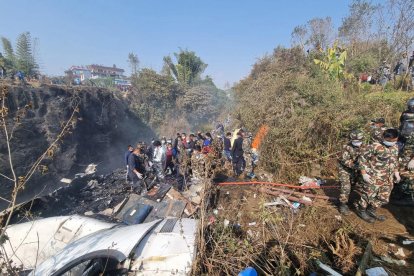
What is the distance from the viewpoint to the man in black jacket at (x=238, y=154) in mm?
6918

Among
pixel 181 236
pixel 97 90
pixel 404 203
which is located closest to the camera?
pixel 181 236

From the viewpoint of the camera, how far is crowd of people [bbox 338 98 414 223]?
3.89 meters

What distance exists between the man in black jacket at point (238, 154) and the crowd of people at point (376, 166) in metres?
2.91

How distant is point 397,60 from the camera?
11117 mm

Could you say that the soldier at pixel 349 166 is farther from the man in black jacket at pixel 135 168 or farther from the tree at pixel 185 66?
the tree at pixel 185 66

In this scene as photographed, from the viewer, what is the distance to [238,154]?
7055 millimetres

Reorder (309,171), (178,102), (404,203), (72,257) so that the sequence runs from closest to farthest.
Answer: (72,257) < (404,203) < (309,171) < (178,102)

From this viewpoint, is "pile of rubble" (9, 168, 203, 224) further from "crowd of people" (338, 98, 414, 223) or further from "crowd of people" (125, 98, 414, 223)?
"crowd of people" (338, 98, 414, 223)

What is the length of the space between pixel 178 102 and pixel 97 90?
27.9 ft

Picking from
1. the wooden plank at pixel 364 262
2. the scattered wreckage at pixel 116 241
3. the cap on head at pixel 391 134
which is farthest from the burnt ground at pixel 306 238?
the cap on head at pixel 391 134

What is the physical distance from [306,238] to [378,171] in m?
1.55

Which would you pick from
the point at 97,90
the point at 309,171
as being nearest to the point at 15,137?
the point at 97,90

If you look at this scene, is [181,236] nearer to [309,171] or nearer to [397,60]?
[309,171]

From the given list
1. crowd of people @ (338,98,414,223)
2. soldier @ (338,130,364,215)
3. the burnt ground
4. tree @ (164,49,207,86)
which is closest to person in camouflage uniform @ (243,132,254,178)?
the burnt ground
